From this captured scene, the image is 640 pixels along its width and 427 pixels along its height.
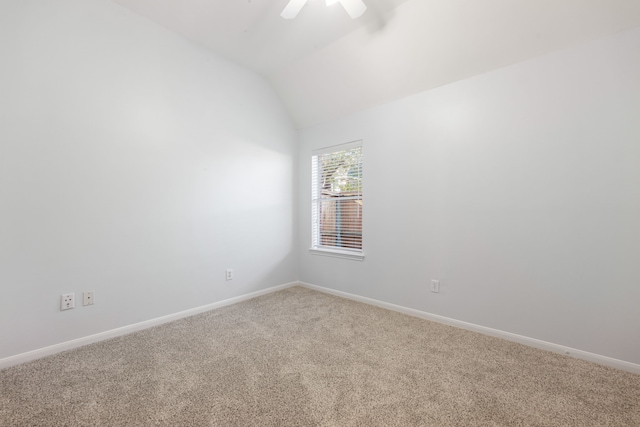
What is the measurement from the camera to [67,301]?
2174mm

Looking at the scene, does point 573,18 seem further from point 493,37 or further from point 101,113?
point 101,113

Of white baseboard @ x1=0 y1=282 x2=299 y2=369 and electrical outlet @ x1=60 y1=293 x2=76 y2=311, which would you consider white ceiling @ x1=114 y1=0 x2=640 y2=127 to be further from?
white baseboard @ x1=0 y1=282 x2=299 y2=369

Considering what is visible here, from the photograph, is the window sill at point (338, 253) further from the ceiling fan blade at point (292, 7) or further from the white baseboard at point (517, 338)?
the ceiling fan blade at point (292, 7)

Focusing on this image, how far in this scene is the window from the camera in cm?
351

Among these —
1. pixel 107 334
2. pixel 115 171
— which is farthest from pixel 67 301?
pixel 115 171

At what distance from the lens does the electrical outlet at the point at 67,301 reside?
7.06ft

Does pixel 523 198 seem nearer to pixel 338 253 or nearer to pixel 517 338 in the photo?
pixel 517 338

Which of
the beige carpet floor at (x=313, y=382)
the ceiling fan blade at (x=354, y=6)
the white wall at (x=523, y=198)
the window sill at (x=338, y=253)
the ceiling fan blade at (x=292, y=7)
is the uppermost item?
the ceiling fan blade at (x=292, y=7)

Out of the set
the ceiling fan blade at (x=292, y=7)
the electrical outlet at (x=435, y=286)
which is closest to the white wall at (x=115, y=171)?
the ceiling fan blade at (x=292, y=7)

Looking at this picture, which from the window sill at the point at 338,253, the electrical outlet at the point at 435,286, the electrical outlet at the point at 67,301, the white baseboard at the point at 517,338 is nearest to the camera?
the white baseboard at the point at 517,338

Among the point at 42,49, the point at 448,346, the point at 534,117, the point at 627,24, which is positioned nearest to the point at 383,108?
the point at 534,117

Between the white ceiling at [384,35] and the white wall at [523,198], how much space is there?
152 millimetres

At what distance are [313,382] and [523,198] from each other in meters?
2.15

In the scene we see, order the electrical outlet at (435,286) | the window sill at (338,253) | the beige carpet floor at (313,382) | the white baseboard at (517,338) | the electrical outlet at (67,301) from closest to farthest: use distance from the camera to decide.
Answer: the beige carpet floor at (313,382) → the white baseboard at (517,338) → the electrical outlet at (67,301) → the electrical outlet at (435,286) → the window sill at (338,253)
